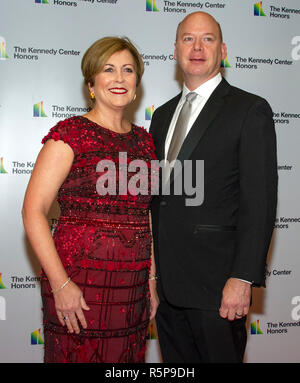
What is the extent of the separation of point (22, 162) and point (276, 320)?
7.33 ft

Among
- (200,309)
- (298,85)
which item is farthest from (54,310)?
(298,85)

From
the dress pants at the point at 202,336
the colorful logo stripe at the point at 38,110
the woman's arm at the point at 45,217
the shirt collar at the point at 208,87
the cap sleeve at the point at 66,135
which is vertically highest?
the colorful logo stripe at the point at 38,110

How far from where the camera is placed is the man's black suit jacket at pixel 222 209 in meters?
1.78

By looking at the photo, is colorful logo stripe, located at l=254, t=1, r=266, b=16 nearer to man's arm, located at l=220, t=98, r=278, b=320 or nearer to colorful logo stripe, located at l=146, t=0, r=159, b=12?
colorful logo stripe, located at l=146, t=0, r=159, b=12

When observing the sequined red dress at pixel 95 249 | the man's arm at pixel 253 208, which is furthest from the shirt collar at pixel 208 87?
the sequined red dress at pixel 95 249

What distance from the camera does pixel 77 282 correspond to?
1824 mm

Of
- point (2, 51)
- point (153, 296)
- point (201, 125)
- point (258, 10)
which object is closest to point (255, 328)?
point (153, 296)

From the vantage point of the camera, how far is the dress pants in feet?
6.22

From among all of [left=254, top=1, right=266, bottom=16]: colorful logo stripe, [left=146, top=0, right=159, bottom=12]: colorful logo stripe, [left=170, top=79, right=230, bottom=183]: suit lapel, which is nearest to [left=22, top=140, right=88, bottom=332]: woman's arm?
[left=170, top=79, right=230, bottom=183]: suit lapel

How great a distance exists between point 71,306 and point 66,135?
699mm

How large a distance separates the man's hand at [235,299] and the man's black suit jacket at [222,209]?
0.04m

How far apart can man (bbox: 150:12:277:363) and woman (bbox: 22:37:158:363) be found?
167mm

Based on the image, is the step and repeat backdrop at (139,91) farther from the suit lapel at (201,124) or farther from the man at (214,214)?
the suit lapel at (201,124)

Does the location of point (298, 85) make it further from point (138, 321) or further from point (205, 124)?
point (138, 321)
